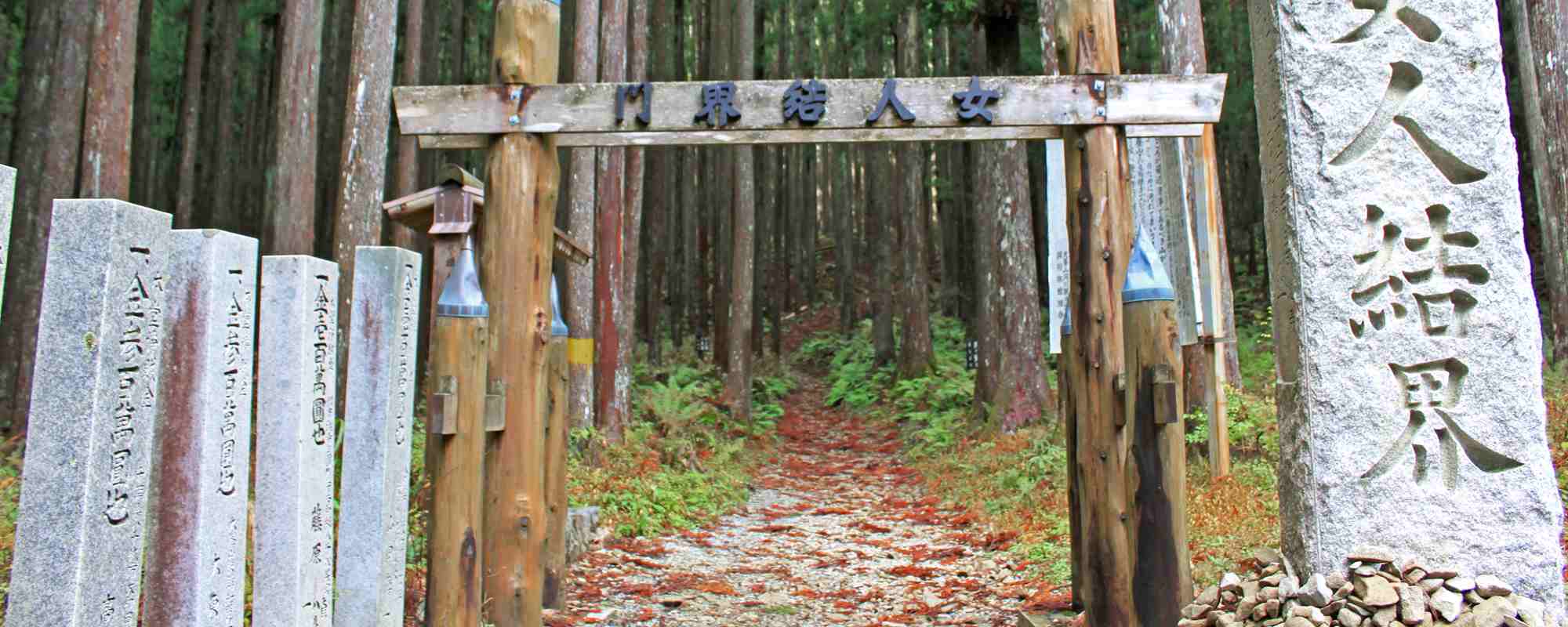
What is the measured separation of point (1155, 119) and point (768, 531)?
5576 mm

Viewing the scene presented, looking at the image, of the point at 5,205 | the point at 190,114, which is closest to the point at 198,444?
the point at 5,205

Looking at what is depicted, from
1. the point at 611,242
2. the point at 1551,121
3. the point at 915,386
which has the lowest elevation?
the point at 915,386

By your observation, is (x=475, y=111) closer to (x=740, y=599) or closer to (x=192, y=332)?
(x=192, y=332)

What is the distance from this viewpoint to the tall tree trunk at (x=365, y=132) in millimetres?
10227

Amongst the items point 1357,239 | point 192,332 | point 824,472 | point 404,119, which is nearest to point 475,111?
point 404,119

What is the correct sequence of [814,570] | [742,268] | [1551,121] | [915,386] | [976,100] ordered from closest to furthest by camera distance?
[976,100] → [814,570] → [1551,121] → [742,268] → [915,386]

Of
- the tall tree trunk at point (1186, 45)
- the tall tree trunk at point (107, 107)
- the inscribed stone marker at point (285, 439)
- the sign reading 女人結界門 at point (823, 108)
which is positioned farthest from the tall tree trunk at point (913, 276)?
the inscribed stone marker at point (285, 439)

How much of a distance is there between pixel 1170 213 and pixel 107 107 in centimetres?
929

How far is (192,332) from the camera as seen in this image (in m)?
3.34

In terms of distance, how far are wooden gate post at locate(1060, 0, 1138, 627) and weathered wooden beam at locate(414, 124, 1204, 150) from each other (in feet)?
0.66

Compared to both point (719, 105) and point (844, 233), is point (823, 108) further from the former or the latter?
point (844, 233)

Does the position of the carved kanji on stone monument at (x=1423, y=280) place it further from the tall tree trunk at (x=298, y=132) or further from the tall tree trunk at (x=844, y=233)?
the tall tree trunk at (x=844, y=233)

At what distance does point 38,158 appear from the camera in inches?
438

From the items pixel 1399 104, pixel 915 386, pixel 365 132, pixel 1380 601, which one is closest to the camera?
pixel 1380 601
